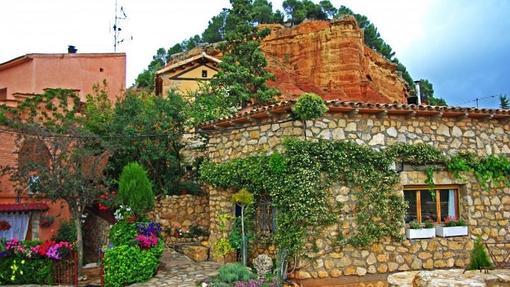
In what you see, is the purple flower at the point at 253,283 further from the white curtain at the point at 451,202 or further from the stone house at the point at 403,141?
the white curtain at the point at 451,202

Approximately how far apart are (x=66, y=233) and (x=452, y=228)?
37.2 ft

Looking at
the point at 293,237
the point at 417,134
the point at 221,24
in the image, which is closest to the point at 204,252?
the point at 293,237

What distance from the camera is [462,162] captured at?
35.7 feet

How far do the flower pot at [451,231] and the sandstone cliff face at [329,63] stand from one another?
2227cm

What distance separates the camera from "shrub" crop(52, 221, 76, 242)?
1420 centimetres

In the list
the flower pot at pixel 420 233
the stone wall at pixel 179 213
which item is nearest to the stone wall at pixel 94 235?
the stone wall at pixel 179 213

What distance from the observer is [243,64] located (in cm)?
2242

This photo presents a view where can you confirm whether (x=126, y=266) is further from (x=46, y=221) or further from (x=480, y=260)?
(x=480, y=260)

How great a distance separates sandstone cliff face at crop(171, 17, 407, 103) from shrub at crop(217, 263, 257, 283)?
78.0ft

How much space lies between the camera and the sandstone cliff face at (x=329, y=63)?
34.4 metres

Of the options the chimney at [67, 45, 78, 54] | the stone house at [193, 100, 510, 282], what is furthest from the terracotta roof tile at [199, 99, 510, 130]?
the chimney at [67, 45, 78, 54]

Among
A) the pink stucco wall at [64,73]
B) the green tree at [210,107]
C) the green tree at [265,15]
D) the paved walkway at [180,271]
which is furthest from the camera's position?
the green tree at [265,15]

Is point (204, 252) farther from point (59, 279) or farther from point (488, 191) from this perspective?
point (488, 191)

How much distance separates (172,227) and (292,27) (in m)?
28.8
